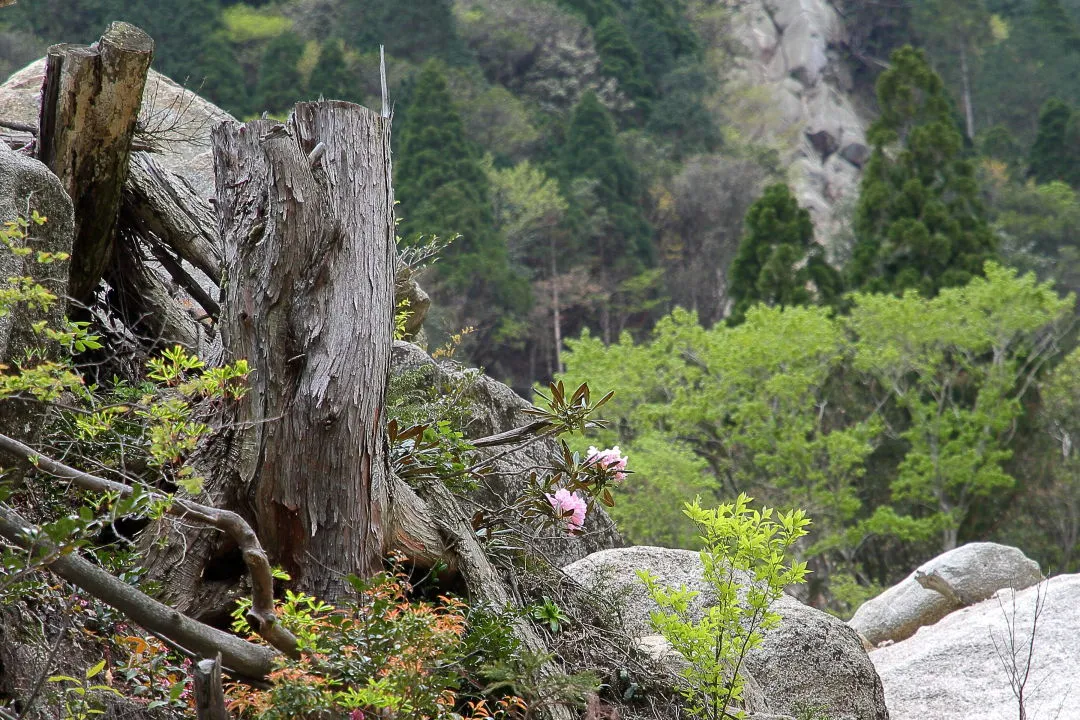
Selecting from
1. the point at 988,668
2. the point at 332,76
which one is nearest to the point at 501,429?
the point at 988,668

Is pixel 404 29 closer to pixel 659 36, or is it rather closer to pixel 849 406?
pixel 659 36

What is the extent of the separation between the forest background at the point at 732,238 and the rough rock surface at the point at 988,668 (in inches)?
160

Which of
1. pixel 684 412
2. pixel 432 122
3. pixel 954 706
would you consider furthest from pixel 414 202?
pixel 954 706

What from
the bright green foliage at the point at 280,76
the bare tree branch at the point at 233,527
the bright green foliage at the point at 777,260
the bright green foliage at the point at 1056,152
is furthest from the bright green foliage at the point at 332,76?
the bare tree branch at the point at 233,527

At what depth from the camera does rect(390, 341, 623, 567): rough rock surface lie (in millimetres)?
6844

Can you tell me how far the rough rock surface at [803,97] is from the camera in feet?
154

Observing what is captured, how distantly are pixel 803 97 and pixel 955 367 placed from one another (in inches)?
1243

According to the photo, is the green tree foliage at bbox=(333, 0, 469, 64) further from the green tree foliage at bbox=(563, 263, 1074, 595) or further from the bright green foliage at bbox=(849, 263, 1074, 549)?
the bright green foliage at bbox=(849, 263, 1074, 549)

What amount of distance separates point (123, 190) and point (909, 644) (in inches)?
291

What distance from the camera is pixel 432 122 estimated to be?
113 feet

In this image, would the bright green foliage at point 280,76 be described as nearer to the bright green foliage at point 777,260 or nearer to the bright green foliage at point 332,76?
the bright green foliage at point 332,76

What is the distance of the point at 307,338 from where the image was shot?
142 inches

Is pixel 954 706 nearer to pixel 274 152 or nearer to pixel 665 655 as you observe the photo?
pixel 665 655

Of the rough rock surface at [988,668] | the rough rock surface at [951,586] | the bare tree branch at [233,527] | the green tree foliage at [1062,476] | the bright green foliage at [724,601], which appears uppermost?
the bare tree branch at [233,527]
